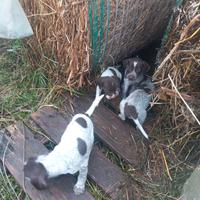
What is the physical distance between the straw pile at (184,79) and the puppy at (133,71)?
0.34m

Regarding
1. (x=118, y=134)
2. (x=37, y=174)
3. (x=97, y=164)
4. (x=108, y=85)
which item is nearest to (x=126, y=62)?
(x=108, y=85)

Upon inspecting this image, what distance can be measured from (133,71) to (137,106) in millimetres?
324

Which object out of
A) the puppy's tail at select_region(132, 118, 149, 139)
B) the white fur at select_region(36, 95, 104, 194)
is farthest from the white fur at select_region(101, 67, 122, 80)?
the white fur at select_region(36, 95, 104, 194)

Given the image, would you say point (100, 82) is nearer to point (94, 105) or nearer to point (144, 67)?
point (94, 105)

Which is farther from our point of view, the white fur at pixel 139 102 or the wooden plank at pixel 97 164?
the white fur at pixel 139 102

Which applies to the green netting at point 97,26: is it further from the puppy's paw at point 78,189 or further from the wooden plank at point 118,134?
the puppy's paw at point 78,189

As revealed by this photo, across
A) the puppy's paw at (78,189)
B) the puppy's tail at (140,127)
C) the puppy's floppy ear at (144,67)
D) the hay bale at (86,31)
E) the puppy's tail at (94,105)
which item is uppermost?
the hay bale at (86,31)

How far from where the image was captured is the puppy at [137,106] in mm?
3049

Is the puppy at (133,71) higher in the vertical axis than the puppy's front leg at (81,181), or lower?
higher

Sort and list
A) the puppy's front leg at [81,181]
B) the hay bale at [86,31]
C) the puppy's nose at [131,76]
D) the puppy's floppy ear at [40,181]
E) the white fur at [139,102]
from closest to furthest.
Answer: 1. the puppy's floppy ear at [40,181]
2. the puppy's front leg at [81,181]
3. the hay bale at [86,31]
4. the white fur at [139,102]
5. the puppy's nose at [131,76]

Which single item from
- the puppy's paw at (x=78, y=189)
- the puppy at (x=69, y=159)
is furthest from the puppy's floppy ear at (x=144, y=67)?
the puppy's paw at (x=78, y=189)

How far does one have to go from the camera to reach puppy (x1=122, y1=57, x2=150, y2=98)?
327cm

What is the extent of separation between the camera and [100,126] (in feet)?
10.2

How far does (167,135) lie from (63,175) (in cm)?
87
